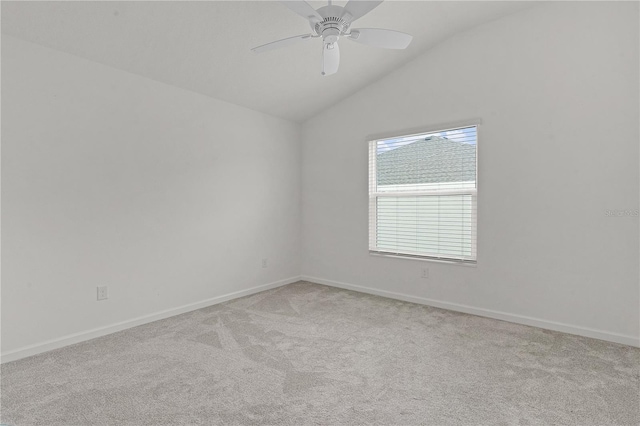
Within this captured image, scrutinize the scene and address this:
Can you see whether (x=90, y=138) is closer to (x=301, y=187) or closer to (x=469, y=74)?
(x=301, y=187)

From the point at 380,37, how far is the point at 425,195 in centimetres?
211

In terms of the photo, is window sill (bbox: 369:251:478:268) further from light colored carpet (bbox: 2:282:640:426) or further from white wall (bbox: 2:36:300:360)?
white wall (bbox: 2:36:300:360)

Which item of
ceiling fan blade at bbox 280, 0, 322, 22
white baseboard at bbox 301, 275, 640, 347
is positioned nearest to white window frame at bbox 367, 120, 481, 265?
white baseboard at bbox 301, 275, 640, 347

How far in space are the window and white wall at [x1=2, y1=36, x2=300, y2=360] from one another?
152 centimetres

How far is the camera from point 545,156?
321 centimetres

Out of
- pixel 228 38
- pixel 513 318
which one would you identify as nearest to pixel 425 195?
pixel 513 318

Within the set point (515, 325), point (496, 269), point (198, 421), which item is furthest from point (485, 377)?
point (198, 421)

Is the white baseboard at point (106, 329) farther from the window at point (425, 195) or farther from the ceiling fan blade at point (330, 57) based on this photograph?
the ceiling fan blade at point (330, 57)

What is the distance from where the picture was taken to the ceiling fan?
6.47 feet

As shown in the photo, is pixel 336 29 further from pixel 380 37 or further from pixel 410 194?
pixel 410 194

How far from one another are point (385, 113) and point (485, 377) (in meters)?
3.01

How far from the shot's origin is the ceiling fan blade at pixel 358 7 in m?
1.93

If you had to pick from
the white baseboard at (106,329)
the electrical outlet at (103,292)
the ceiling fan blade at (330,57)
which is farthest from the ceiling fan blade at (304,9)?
the white baseboard at (106,329)

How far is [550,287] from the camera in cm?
322
